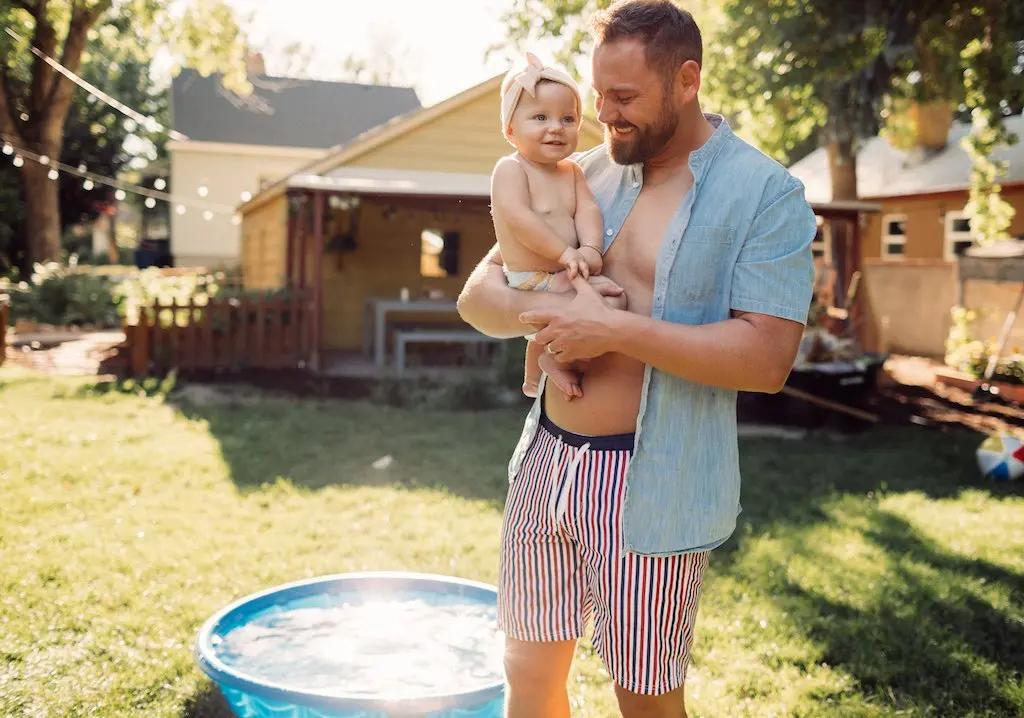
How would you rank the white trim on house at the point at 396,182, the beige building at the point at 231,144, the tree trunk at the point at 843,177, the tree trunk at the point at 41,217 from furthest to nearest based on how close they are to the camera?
the beige building at the point at 231,144 → the tree trunk at the point at 41,217 → the tree trunk at the point at 843,177 → the white trim on house at the point at 396,182

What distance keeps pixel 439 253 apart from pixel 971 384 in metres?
9.58

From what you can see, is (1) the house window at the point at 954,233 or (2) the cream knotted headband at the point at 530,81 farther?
(1) the house window at the point at 954,233

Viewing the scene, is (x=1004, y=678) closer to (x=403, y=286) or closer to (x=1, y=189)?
(x=403, y=286)

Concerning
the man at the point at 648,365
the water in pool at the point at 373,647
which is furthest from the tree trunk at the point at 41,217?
the man at the point at 648,365

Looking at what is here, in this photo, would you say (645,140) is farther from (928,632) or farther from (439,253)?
(439,253)

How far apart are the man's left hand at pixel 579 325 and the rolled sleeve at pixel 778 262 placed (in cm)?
32

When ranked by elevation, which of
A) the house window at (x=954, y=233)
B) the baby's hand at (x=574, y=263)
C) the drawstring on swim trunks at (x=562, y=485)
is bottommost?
the drawstring on swim trunks at (x=562, y=485)

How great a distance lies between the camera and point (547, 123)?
2.46m

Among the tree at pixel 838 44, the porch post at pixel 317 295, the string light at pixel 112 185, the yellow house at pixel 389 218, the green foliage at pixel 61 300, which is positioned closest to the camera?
the tree at pixel 838 44

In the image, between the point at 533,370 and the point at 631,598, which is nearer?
the point at 631,598

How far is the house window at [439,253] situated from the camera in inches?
705

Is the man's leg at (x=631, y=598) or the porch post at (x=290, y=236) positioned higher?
the porch post at (x=290, y=236)

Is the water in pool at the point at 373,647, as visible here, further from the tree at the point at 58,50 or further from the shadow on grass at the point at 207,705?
the tree at the point at 58,50

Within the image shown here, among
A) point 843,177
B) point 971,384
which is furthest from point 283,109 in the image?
point 971,384
